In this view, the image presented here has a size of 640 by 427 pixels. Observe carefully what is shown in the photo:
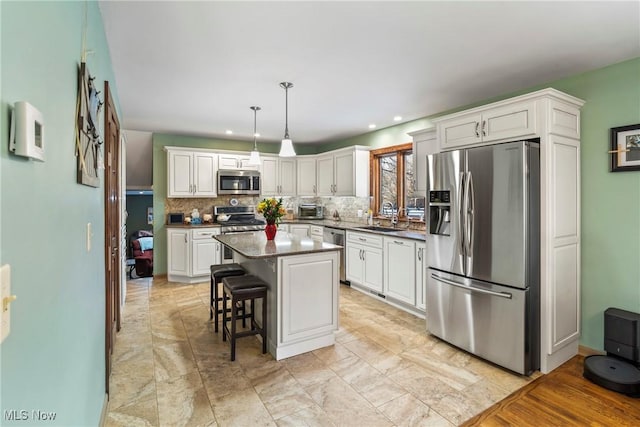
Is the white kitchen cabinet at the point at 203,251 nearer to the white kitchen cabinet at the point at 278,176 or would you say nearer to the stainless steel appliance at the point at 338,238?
the white kitchen cabinet at the point at 278,176

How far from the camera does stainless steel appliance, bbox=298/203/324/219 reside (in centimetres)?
645

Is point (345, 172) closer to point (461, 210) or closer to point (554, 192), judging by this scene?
point (461, 210)

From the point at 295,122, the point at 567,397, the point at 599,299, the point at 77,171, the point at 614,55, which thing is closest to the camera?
the point at 77,171

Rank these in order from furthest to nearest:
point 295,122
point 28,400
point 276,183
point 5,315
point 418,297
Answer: point 276,183 → point 295,122 → point 418,297 → point 28,400 → point 5,315

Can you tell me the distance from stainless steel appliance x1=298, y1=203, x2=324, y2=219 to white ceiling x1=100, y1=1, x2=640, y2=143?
2714 mm

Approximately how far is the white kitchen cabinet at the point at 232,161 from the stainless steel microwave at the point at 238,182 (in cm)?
9

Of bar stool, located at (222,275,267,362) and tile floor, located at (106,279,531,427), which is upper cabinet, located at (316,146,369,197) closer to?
tile floor, located at (106,279,531,427)

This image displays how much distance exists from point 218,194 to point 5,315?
5.38m

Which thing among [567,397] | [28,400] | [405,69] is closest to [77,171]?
[28,400]

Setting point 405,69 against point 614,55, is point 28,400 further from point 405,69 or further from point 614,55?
point 614,55

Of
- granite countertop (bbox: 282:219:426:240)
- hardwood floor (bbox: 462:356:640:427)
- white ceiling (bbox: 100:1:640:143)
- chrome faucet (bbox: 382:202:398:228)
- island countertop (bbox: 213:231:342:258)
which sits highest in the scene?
white ceiling (bbox: 100:1:640:143)

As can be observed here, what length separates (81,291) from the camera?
1416 millimetres

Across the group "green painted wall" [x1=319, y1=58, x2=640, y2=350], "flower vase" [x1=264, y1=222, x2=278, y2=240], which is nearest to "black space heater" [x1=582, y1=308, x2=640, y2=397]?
"green painted wall" [x1=319, y1=58, x2=640, y2=350]

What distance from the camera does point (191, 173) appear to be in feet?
18.3
